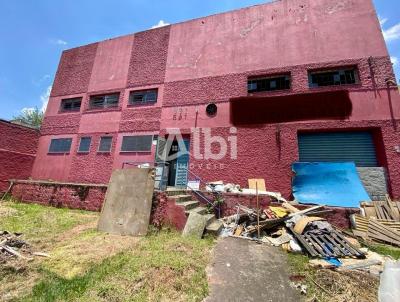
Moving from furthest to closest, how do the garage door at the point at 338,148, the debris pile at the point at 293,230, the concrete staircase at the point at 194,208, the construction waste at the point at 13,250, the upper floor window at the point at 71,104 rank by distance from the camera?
the upper floor window at the point at 71,104
the garage door at the point at 338,148
the concrete staircase at the point at 194,208
the debris pile at the point at 293,230
the construction waste at the point at 13,250

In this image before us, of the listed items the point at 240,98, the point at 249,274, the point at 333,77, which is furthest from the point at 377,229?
the point at 240,98

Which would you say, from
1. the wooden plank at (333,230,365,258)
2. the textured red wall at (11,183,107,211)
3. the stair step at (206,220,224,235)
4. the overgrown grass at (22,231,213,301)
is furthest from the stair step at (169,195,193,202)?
the wooden plank at (333,230,365,258)

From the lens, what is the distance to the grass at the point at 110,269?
3652mm

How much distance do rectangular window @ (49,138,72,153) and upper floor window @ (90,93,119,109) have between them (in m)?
2.75

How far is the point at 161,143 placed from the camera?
11.8 metres

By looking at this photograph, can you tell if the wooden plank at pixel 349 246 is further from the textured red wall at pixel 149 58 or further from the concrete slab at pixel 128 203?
the textured red wall at pixel 149 58

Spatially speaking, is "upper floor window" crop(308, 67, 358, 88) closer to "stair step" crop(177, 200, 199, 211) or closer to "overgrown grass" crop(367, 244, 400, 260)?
"overgrown grass" crop(367, 244, 400, 260)

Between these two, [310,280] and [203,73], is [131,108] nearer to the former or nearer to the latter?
[203,73]

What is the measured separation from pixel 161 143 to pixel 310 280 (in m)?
9.03

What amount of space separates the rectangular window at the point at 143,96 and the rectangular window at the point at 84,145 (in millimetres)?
3580

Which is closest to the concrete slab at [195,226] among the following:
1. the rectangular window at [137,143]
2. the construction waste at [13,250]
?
the construction waste at [13,250]

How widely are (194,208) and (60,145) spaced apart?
37.2ft

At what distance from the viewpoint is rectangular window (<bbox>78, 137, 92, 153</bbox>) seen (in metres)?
13.9

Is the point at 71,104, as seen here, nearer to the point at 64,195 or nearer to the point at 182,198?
the point at 64,195
